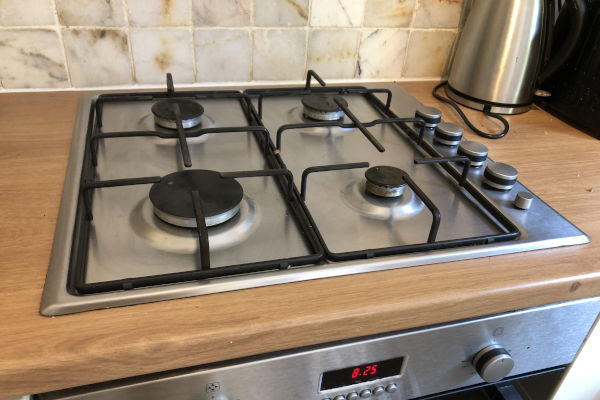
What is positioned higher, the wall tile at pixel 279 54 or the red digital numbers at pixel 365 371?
the wall tile at pixel 279 54

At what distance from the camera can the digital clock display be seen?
557mm

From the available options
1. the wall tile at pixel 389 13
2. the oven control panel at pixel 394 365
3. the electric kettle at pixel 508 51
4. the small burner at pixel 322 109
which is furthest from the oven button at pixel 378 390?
the wall tile at pixel 389 13

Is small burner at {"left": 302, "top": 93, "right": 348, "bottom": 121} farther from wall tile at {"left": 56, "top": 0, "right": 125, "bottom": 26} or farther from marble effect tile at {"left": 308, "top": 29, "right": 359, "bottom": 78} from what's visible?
wall tile at {"left": 56, "top": 0, "right": 125, "bottom": 26}

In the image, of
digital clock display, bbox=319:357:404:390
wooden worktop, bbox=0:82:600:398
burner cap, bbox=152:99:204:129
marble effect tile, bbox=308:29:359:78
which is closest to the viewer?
wooden worktop, bbox=0:82:600:398

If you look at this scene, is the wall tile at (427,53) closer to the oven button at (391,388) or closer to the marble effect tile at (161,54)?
the marble effect tile at (161,54)

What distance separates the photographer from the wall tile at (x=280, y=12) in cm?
92

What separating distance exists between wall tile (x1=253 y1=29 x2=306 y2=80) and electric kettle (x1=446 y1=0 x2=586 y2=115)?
0.34m

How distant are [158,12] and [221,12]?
0.12 meters

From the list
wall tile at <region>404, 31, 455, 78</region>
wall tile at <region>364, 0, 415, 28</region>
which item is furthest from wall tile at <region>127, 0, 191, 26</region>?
wall tile at <region>404, 31, 455, 78</region>

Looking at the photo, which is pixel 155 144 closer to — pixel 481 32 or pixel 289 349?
pixel 289 349

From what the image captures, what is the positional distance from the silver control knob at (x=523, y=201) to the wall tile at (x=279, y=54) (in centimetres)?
54

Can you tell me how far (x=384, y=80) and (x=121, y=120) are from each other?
58 centimetres

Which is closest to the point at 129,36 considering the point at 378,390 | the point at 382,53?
the point at 382,53

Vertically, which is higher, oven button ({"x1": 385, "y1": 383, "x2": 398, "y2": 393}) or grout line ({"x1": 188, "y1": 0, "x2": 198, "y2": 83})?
grout line ({"x1": 188, "y1": 0, "x2": 198, "y2": 83})
